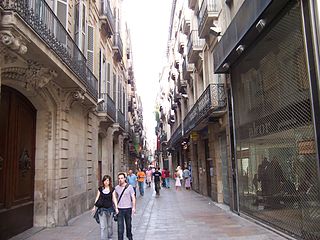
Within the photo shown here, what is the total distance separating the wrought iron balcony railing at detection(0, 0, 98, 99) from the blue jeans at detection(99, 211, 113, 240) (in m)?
4.06

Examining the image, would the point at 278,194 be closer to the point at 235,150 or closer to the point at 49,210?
the point at 235,150

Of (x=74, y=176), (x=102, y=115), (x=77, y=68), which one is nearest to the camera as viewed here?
(x=77, y=68)

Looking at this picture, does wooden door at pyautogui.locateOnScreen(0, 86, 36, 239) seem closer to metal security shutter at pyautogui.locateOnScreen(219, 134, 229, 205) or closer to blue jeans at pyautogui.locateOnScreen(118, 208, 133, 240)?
blue jeans at pyautogui.locateOnScreen(118, 208, 133, 240)

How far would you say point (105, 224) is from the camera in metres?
7.49

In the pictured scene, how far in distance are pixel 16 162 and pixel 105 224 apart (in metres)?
3.10

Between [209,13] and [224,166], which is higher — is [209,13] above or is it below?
above

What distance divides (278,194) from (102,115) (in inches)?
380

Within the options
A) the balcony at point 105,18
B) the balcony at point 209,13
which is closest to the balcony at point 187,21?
the balcony at point 105,18

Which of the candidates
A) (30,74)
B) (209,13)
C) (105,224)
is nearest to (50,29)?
(30,74)

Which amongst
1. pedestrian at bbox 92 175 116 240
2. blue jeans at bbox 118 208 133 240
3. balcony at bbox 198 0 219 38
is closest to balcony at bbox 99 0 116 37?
balcony at bbox 198 0 219 38

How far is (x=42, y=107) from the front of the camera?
406 inches

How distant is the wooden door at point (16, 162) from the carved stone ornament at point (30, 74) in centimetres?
54

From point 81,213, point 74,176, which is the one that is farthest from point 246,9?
point 81,213

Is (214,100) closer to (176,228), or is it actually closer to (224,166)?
(224,166)
